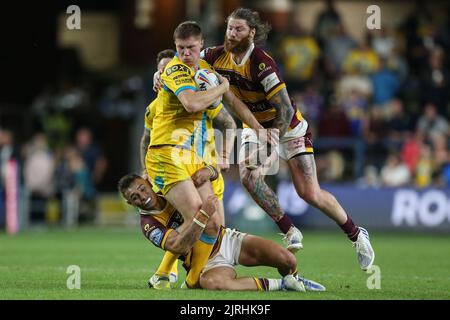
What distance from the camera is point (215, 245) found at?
1029 cm

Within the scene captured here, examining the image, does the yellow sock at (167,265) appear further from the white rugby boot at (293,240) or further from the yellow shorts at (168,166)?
the white rugby boot at (293,240)

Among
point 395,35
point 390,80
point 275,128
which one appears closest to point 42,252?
point 275,128

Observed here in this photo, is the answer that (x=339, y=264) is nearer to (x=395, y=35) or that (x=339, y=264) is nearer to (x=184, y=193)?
(x=184, y=193)

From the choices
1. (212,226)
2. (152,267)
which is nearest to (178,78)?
(212,226)

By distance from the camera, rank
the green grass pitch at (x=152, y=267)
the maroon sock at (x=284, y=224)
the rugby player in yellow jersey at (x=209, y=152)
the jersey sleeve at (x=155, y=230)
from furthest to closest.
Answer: the maroon sock at (x=284, y=224)
the rugby player in yellow jersey at (x=209, y=152)
the jersey sleeve at (x=155, y=230)
the green grass pitch at (x=152, y=267)

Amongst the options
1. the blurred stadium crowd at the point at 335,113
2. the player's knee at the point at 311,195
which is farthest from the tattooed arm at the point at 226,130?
the blurred stadium crowd at the point at 335,113

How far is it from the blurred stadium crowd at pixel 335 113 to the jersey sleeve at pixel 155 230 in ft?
35.5

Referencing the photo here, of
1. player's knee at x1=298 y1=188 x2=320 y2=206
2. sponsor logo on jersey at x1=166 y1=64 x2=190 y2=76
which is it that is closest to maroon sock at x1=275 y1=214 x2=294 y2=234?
player's knee at x1=298 y1=188 x2=320 y2=206

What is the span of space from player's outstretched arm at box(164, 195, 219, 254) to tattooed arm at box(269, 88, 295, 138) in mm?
1715

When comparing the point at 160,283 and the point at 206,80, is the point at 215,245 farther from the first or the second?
the point at 206,80

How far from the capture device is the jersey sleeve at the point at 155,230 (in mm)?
10227

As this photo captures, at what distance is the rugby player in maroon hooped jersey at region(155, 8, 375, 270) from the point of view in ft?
36.9

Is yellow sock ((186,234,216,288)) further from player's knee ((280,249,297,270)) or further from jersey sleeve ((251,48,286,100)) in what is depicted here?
jersey sleeve ((251,48,286,100))
